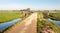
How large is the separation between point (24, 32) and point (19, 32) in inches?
29.9

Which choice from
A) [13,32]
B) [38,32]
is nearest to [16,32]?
[13,32]

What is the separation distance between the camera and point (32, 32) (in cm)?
2153

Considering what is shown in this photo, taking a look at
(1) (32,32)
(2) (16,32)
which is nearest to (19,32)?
(2) (16,32)

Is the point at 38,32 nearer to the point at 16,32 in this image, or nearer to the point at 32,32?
the point at 32,32

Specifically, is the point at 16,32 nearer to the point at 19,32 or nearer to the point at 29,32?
the point at 19,32

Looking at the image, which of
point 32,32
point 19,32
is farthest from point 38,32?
point 19,32

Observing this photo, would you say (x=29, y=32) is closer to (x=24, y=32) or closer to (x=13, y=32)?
(x=24, y=32)

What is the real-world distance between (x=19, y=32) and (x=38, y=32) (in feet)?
9.41

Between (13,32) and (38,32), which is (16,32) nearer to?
(13,32)

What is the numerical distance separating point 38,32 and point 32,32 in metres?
0.91

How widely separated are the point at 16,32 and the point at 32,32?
2.42 meters

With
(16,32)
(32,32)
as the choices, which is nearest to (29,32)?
(32,32)

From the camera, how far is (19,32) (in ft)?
70.1

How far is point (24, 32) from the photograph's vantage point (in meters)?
21.5
